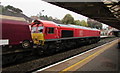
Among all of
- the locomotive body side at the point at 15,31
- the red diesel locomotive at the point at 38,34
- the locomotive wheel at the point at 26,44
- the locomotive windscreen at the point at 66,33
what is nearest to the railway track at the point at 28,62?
the locomotive wheel at the point at 26,44

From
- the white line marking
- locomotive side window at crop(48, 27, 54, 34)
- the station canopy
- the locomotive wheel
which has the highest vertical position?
the station canopy

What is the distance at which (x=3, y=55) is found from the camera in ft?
21.9

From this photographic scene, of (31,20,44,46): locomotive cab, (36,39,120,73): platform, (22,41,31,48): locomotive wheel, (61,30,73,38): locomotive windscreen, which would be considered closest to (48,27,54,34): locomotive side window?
(31,20,44,46): locomotive cab

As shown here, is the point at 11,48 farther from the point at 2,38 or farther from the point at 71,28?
the point at 71,28

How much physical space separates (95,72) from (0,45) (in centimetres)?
581

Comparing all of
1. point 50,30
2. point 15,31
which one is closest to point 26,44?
point 15,31

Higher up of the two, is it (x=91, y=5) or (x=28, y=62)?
(x=91, y=5)

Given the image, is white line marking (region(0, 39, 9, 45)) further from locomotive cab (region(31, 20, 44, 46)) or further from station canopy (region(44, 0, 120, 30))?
station canopy (region(44, 0, 120, 30))

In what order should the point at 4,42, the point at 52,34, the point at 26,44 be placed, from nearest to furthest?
the point at 4,42, the point at 26,44, the point at 52,34

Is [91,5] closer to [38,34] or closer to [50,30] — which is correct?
[50,30]

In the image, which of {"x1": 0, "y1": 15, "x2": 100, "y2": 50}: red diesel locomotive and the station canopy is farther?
the station canopy

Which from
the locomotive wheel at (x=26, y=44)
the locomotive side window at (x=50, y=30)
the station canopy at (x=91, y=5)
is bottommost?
the locomotive wheel at (x=26, y=44)

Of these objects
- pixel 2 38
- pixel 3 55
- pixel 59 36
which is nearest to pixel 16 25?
pixel 2 38

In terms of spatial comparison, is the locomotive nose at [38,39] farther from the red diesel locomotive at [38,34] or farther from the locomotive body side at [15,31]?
the locomotive body side at [15,31]
